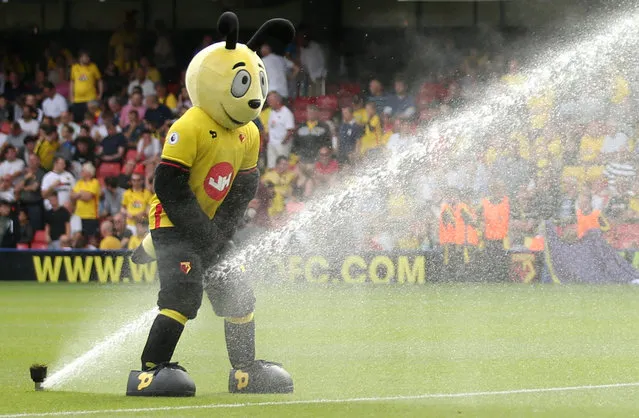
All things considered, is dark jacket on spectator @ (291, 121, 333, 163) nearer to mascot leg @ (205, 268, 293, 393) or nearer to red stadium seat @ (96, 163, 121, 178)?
red stadium seat @ (96, 163, 121, 178)

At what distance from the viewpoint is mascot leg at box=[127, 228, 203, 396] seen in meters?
7.87

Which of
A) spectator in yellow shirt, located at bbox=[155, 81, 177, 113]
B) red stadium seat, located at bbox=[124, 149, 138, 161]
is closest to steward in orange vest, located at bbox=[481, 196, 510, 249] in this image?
red stadium seat, located at bbox=[124, 149, 138, 161]

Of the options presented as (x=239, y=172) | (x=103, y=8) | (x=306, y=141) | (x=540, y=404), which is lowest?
(x=540, y=404)

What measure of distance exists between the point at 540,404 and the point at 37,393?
3030 mm

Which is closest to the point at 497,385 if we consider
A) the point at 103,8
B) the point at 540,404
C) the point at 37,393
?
the point at 540,404

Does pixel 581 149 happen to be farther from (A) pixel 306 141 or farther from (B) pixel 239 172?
(B) pixel 239 172

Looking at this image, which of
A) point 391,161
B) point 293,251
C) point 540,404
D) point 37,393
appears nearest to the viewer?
point 540,404

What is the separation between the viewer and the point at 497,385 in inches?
337

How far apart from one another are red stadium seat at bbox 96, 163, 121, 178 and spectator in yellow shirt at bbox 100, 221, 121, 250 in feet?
5.91

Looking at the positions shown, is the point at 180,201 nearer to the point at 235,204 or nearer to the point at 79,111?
the point at 235,204

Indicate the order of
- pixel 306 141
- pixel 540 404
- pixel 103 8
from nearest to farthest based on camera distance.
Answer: pixel 540 404 < pixel 306 141 < pixel 103 8

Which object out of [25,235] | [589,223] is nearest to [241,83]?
[589,223]

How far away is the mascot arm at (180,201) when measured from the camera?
7930 millimetres

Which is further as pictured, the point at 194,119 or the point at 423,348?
the point at 423,348
